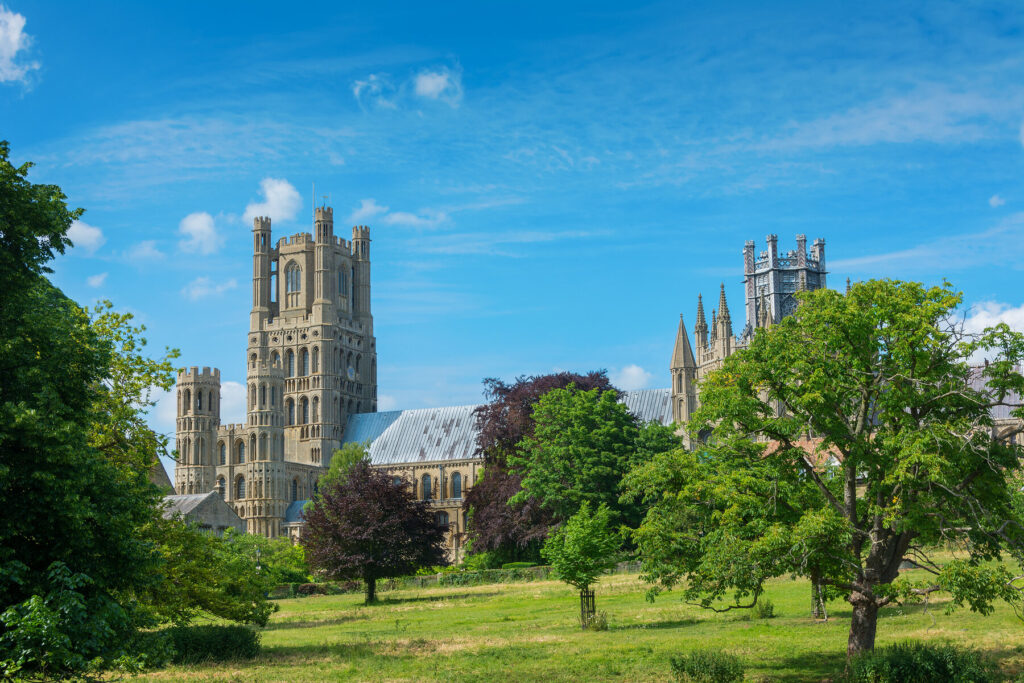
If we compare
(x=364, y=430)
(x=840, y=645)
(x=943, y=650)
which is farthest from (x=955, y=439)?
(x=364, y=430)

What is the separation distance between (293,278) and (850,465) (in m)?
108

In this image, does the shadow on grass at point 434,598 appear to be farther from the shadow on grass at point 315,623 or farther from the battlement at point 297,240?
the battlement at point 297,240

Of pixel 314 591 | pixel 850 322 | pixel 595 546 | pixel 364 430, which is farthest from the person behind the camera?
pixel 364 430

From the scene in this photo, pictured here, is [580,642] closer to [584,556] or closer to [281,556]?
[584,556]

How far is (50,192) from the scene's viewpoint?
64.5 ft

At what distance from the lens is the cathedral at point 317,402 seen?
10725 cm

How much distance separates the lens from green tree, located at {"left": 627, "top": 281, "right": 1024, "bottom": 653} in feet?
65.5

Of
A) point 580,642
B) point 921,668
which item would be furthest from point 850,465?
point 580,642

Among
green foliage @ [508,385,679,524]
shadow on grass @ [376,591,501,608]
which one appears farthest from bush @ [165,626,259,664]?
green foliage @ [508,385,679,524]

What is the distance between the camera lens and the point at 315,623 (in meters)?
39.5

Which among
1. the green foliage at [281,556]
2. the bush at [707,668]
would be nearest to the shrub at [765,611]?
the bush at [707,668]

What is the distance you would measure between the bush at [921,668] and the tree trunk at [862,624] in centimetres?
111

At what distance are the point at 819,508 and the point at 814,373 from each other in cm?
295

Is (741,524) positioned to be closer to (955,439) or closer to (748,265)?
(955,439)
